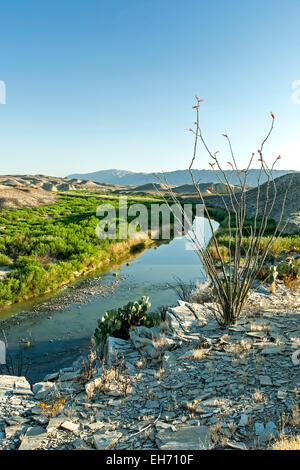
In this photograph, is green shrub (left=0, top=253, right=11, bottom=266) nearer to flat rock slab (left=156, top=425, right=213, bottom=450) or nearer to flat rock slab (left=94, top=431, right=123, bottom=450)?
flat rock slab (left=94, top=431, right=123, bottom=450)

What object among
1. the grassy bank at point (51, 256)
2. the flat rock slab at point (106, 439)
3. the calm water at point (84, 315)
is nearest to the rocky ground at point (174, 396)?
the flat rock slab at point (106, 439)

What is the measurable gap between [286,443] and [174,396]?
1.62m

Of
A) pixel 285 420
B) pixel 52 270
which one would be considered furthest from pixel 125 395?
pixel 52 270

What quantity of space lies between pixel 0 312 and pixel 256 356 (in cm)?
770

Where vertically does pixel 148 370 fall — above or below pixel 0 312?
above

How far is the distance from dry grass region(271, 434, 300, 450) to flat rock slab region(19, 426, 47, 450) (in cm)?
238

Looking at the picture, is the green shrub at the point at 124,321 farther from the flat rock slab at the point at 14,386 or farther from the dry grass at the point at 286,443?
the dry grass at the point at 286,443

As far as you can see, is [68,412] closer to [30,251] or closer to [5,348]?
[5,348]

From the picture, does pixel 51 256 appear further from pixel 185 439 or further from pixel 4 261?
pixel 185 439

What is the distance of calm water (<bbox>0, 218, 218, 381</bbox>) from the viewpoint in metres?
6.72

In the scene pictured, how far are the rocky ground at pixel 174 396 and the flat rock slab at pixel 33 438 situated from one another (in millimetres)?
11

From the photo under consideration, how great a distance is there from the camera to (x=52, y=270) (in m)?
11.8
